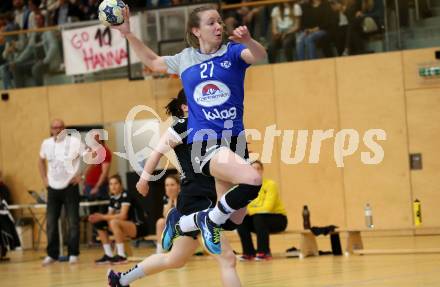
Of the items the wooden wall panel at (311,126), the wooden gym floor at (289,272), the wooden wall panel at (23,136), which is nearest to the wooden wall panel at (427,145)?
the wooden gym floor at (289,272)

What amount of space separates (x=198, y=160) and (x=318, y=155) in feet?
34.0

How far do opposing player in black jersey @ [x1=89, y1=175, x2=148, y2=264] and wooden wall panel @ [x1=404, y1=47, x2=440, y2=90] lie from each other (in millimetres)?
5379

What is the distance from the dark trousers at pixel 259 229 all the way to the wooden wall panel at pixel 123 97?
238 inches

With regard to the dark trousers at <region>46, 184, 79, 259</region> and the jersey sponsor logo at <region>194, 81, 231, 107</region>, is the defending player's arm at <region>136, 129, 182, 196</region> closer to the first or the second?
the jersey sponsor logo at <region>194, 81, 231, 107</region>

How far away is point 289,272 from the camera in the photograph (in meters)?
11.3

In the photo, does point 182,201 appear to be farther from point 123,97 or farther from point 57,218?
point 123,97

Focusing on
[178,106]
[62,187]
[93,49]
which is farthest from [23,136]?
[178,106]

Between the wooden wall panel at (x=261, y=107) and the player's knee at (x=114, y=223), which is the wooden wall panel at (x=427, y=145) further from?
the player's knee at (x=114, y=223)

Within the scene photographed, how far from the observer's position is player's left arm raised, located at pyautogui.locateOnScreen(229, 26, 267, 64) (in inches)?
267

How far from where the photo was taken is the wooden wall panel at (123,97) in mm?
19266

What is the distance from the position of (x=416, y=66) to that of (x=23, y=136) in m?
8.68

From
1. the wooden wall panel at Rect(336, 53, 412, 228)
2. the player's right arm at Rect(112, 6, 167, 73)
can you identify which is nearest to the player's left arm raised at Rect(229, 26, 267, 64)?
the player's right arm at Rect(112, 6, 167, 73)

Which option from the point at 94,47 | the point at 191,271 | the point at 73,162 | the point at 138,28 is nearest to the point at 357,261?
the point at 191,271

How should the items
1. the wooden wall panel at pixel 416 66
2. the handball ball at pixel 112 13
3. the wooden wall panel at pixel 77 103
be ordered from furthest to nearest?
the wooden wall panel at pixel 77 103
the wooden wall panel at pixel 416 66
the handball ball at pixel 112 13
